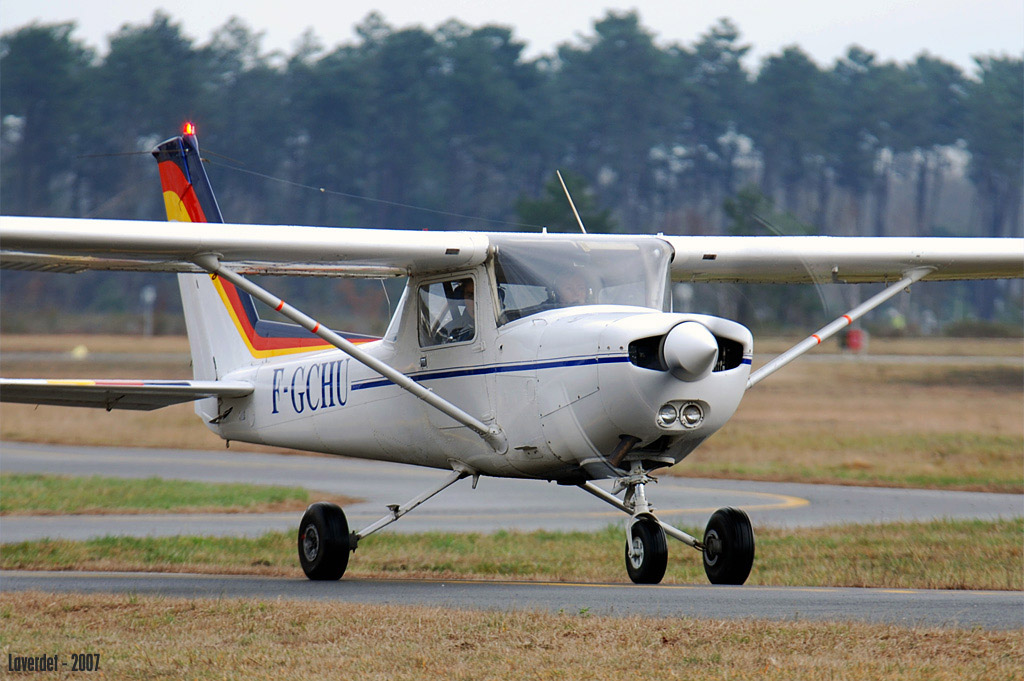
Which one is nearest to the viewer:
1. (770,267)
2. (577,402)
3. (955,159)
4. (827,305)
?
(577,402)

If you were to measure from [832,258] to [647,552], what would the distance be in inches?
145

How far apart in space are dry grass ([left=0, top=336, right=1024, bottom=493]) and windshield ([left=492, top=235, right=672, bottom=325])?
Answer: 1342cm

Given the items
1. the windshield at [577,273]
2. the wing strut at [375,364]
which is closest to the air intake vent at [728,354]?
the windshield at [577,273]

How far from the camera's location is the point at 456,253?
10258mm

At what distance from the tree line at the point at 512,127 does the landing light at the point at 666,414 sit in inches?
2116

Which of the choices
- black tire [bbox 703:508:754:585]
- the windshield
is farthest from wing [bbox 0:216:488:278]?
black tire [bbox 703:508:754:585]

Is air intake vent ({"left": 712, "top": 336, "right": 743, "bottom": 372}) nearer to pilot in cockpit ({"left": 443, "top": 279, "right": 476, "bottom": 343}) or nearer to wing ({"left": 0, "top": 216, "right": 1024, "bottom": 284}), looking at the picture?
wing ({"left": 0, "top": 216, "right": 1024, "bottom": 284})

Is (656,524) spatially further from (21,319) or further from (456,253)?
A: (21,319)

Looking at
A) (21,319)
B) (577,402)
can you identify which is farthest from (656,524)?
(21,319)

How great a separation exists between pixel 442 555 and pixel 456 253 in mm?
4298

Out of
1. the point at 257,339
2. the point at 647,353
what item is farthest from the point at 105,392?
the point at 647,353

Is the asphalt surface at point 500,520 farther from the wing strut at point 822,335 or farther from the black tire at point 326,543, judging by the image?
the wing strut at point 822,335

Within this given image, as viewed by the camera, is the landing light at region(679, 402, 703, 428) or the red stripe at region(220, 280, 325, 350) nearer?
the landing light at region(679, 402, 703, 428)

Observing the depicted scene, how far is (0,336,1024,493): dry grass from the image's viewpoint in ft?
81.1
